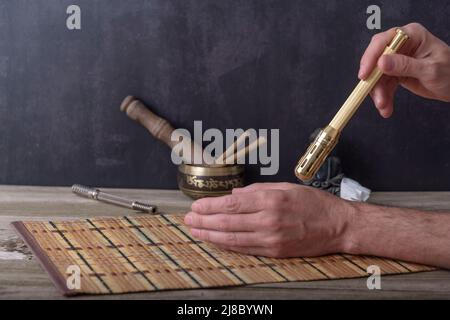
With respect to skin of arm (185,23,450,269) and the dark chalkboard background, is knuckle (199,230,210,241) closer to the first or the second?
skin of arm (185,23,450,269)

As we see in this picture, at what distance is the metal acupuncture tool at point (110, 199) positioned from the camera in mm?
1730

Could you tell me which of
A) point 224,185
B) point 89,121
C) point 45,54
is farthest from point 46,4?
point 224,185

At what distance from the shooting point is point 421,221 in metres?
1.40

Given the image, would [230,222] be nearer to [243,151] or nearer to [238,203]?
[238,203]

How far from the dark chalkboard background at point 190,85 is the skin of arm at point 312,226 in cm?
57

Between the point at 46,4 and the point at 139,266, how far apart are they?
3.14ft

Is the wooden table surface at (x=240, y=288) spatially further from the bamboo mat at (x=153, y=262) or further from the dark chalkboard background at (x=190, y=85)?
the dark chalkboard background at (x=190, y=85)

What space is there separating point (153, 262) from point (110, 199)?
1.66ft

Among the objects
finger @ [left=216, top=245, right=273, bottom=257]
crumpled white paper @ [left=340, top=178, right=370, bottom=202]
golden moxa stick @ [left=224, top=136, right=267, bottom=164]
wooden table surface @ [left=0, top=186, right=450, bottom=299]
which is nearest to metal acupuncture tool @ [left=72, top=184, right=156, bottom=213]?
wooden table surface @ [left=0, top=186, right=450, bottom=299]

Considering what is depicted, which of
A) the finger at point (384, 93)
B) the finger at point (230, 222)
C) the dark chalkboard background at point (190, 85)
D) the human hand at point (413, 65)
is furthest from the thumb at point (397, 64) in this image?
the dark chalkboard background at point (190, 85)

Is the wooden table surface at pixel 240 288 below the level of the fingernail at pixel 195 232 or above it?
below

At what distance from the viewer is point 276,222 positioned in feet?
4.47

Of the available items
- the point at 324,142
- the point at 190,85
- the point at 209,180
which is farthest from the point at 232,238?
the point at 190,85

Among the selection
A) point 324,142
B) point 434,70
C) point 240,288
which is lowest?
point 240,288
